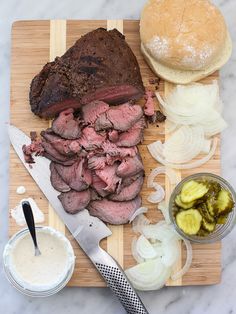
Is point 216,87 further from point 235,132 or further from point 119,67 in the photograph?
point 119,67

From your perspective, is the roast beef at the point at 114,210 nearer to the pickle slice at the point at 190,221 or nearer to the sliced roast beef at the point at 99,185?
the sliced roast beef at the point at 99,185

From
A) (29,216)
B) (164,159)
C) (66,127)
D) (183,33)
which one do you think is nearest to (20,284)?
(29,216)

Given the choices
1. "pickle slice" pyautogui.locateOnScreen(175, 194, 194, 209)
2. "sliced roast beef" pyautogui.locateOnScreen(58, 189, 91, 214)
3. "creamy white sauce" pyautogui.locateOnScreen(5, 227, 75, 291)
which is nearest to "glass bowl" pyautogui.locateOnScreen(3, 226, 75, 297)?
"creamy white sauce" pyautogui.locateOnScreen(5, 227, 75, 291)

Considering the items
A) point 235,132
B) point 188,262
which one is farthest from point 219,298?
point 235,132

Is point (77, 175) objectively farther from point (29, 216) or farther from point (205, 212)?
point (205, 212)

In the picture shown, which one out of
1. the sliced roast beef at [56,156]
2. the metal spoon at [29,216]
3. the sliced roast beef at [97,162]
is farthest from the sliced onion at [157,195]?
the metal spoon at [29,216]

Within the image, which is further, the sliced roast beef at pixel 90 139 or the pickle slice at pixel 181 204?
the sliced roast beef at pixel 90 139
